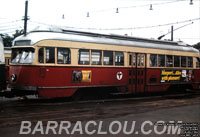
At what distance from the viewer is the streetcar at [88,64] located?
11383 mm

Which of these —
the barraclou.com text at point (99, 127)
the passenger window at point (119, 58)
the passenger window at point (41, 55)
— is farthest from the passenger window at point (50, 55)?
the barraclou.com text at point (99, 127)

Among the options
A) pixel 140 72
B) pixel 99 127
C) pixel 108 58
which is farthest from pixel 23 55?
pixel 140 72

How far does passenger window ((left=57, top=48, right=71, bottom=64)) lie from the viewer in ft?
38.7

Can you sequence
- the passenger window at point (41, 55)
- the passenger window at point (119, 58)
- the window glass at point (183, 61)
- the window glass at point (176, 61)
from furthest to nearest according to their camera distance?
the window glass at point (183, 61)
the window glass at point (176, 61)
the passenger window at point (119, 58)
the passenger window at point (41, 55)

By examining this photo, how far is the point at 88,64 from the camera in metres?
12.7

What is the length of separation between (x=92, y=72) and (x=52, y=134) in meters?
6.31

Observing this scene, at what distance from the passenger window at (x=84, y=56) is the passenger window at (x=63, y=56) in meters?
0.58

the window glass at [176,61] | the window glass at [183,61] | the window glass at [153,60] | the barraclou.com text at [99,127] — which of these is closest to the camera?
the barraclou.com text at [99,127]

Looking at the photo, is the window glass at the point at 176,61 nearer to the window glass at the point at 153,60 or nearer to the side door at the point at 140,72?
the window glass at the point at 153,60

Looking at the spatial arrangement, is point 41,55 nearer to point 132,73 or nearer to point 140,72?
point 132,73

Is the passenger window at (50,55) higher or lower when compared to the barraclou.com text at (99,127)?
higher

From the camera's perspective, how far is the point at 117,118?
891 centimetres

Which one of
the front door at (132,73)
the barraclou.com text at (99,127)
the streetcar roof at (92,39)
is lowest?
the barraclou.com text at (99,127)

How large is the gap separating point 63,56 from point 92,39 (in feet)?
6.40
